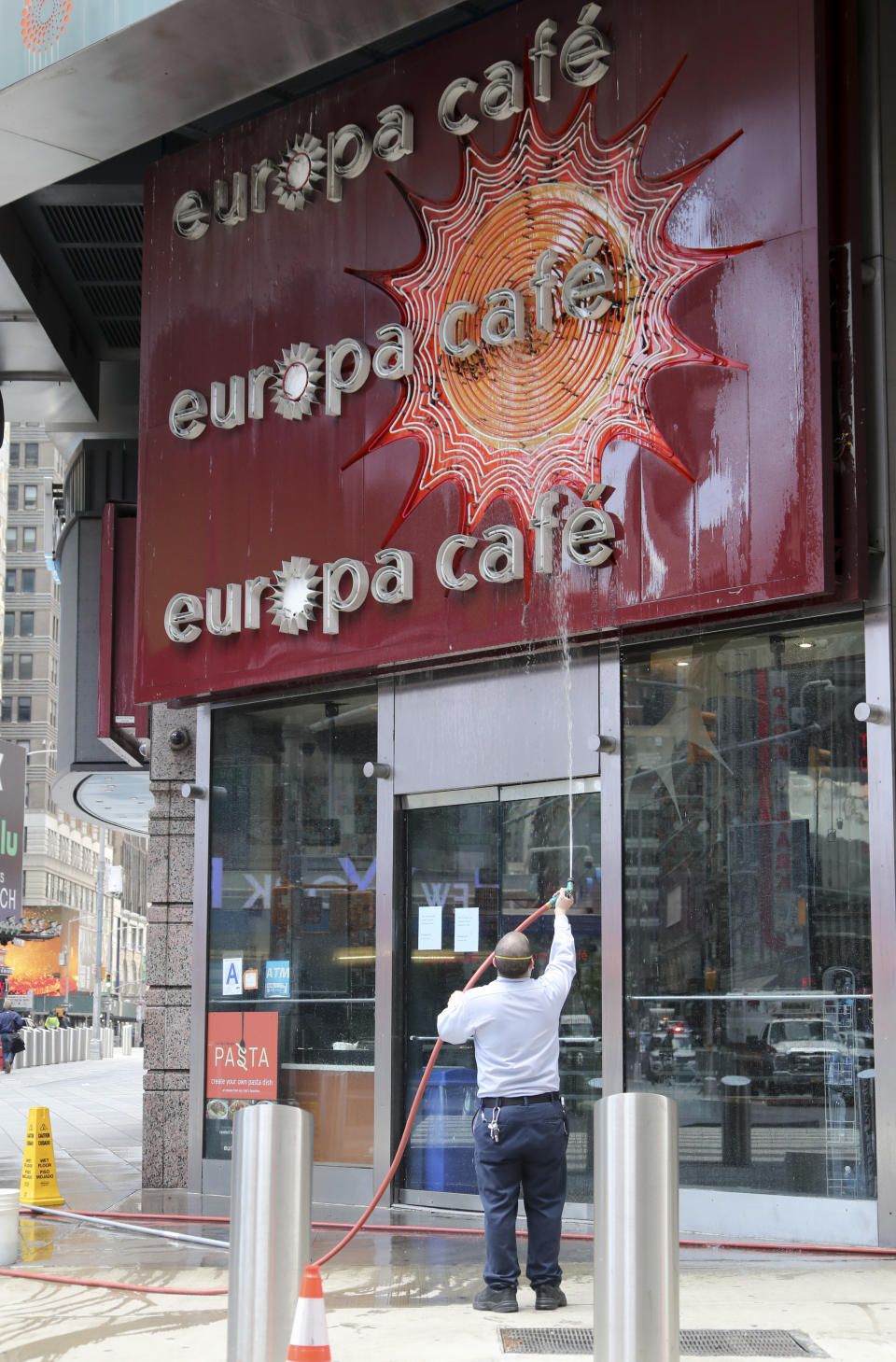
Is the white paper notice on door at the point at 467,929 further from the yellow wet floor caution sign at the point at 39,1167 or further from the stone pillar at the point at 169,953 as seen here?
the yellow wet floor caution sign at the point at 39,1167

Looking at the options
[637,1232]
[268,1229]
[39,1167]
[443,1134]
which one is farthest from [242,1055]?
[637,1232]

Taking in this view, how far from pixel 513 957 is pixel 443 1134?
162 inches

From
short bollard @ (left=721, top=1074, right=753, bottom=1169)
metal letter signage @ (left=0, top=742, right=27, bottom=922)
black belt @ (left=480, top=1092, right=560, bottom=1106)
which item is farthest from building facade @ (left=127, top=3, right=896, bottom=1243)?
metal letter signage @ (left=0, top=742, right=27, bottom=922)

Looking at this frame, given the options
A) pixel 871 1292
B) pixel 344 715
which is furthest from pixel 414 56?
pixel 871 1292

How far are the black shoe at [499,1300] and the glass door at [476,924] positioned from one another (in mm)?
3061

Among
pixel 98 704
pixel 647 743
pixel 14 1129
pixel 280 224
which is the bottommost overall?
pixel 14 1129

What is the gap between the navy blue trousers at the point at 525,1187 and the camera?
8352 millimetres

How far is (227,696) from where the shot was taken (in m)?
14.2

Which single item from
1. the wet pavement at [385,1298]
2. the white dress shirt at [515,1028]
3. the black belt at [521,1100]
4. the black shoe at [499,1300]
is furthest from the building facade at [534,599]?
the black shoe at [499,1300]

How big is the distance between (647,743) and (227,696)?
171 inches

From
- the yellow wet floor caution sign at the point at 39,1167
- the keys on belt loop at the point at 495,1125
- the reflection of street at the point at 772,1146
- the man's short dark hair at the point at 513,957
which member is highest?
the man's short dark hair at the point at 513,957

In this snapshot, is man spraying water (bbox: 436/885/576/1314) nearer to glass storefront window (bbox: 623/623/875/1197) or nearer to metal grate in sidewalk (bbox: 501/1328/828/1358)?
metal grate in sidewalk (bbox: 501/1328/828/1358)

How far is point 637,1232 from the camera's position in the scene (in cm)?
601

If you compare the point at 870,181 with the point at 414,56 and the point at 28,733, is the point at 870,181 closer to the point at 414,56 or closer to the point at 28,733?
the point at 414,56
